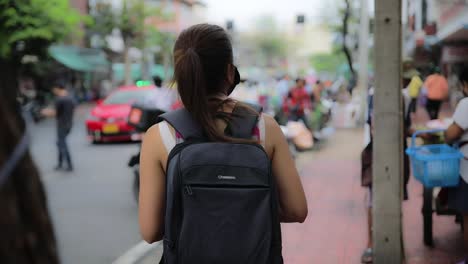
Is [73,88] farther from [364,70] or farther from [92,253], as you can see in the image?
[92,253]

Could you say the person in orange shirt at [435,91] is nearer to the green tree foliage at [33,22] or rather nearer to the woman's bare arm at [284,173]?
the woman's bare arm at [284,173]

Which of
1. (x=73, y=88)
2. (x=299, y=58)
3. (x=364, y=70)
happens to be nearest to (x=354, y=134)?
(x=364, y=70)

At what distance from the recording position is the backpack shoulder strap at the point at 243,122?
2160 mm

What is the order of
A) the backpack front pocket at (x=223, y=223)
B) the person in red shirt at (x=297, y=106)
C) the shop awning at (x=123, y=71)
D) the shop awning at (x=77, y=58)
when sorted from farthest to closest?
the shop awning at (x=123, y=71) < the shop awning at (x=77, y=58) < the person in red shirt at (x=297, y=106) < the backpack front pocket at (x=223, y=223)

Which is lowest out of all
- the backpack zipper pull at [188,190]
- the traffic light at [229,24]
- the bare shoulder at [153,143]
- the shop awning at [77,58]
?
the shop awning at [77,58]

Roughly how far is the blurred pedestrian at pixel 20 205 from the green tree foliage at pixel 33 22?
87.0ft

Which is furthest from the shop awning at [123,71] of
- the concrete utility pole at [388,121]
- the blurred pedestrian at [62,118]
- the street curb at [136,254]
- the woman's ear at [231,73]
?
the woman's ear at [231,73]

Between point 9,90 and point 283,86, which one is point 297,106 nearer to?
point 283,86

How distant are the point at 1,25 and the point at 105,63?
14431 millimetres

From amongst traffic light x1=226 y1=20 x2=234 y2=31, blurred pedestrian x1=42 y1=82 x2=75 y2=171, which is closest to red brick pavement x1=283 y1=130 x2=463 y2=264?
blurred pedestrian x1=42 y1=82 x2=75 y2=171

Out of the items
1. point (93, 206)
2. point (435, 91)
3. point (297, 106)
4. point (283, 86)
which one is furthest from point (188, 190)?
point (283, 86)

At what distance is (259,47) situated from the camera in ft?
329

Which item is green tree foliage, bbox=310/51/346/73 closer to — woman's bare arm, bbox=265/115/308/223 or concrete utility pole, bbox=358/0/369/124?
concrete utility pole, bbox=358/0/369/124

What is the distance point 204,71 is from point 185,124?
0.62ft
